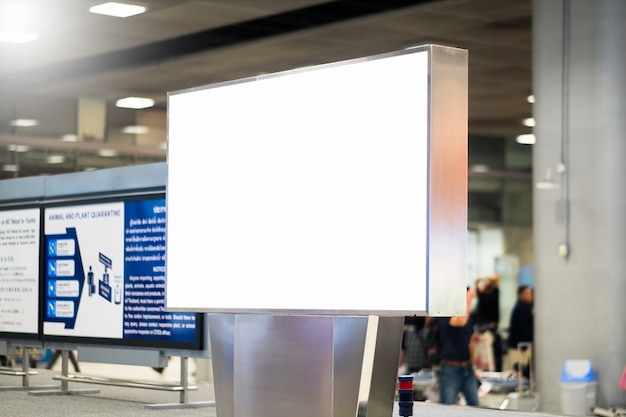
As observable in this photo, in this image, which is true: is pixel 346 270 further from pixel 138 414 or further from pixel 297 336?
pixel 138 414

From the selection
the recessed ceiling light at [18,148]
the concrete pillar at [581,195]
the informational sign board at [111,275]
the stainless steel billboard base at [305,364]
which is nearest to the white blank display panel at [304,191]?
the stainless steel billboard base at [305,364]

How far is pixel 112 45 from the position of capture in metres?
18.0

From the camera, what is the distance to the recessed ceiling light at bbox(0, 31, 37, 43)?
1681 cm

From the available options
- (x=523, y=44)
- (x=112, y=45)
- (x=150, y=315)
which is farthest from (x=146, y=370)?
(x=150, y=315)

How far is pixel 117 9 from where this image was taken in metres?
15.1

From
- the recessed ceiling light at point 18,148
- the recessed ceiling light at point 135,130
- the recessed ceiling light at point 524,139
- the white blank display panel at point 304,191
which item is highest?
the recessed ceiling light at point 524,139

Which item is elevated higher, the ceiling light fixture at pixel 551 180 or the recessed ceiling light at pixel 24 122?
the recessed ceiling light at pixel 24 122

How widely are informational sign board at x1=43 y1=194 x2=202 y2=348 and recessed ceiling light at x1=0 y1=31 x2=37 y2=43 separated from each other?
23.0 feet

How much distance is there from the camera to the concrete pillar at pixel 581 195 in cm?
1276

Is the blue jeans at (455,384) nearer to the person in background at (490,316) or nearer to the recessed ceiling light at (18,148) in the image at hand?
the person in background at (490,316)

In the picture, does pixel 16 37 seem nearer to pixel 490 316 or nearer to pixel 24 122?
Answer: pixel 24 122

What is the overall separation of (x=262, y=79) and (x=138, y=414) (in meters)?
3.82

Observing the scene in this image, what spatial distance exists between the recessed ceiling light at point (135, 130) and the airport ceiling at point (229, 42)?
1.63ft

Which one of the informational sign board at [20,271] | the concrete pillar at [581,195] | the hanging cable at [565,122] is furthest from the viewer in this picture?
the hanging cable at [565,122]
